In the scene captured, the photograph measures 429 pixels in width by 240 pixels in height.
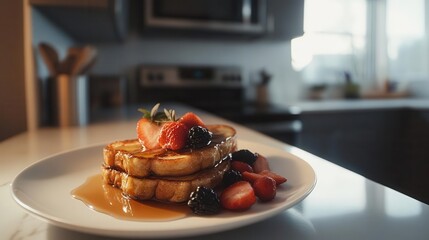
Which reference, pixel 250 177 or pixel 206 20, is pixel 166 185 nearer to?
pixel 250 177

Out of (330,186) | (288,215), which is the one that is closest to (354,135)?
(330,186)

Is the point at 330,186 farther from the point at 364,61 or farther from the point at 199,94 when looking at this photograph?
the point at 364,61

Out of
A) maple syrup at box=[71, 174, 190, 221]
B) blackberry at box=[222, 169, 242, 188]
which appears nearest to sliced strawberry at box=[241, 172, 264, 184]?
blackberry at box=[222, 169, 242, 188]

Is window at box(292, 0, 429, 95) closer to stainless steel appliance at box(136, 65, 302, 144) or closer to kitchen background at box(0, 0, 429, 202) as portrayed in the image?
kitchen background at box(0, 0, 429, 202)

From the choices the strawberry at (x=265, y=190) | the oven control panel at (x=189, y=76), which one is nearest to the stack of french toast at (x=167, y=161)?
the strawberry at (x=265, y=190)

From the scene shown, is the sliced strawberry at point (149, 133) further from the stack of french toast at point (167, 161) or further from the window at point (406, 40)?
the window at point (406, 40)

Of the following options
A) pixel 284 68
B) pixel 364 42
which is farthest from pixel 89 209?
pixel 364 42

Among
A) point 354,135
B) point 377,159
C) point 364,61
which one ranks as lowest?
point 377,159
